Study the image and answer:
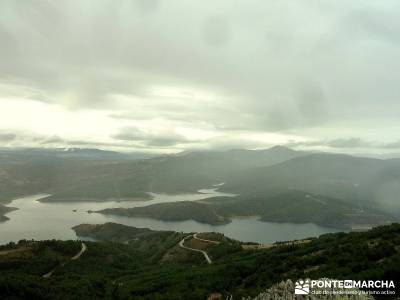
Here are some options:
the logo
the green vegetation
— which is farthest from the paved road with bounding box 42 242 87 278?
the logo

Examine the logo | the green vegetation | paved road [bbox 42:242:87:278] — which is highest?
the logo

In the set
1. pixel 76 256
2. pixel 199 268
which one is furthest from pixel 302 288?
pixel 76 256

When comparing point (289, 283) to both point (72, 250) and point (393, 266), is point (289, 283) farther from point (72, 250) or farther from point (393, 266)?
point (72, 250)

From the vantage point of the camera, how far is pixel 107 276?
87875 mm

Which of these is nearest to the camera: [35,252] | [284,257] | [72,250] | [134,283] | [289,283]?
[289,283]

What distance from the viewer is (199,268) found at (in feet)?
252

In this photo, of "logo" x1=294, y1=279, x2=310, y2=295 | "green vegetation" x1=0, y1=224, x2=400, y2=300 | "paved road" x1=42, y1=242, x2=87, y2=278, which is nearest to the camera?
"logo" x1=294, y1=279, x2=310, y2=295

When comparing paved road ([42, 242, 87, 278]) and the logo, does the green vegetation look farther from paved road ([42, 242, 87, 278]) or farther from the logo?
the logo

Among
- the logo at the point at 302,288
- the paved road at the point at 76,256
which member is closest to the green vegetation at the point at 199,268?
the paved road at the point at 76,256

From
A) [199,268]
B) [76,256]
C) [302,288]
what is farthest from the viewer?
[76,256]

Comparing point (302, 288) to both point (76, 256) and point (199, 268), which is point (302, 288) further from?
point (76, 256)

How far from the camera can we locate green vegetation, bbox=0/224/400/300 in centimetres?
3869

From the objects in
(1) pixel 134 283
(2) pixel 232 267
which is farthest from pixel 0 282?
(2) pixel 232 267

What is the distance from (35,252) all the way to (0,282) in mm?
44341
